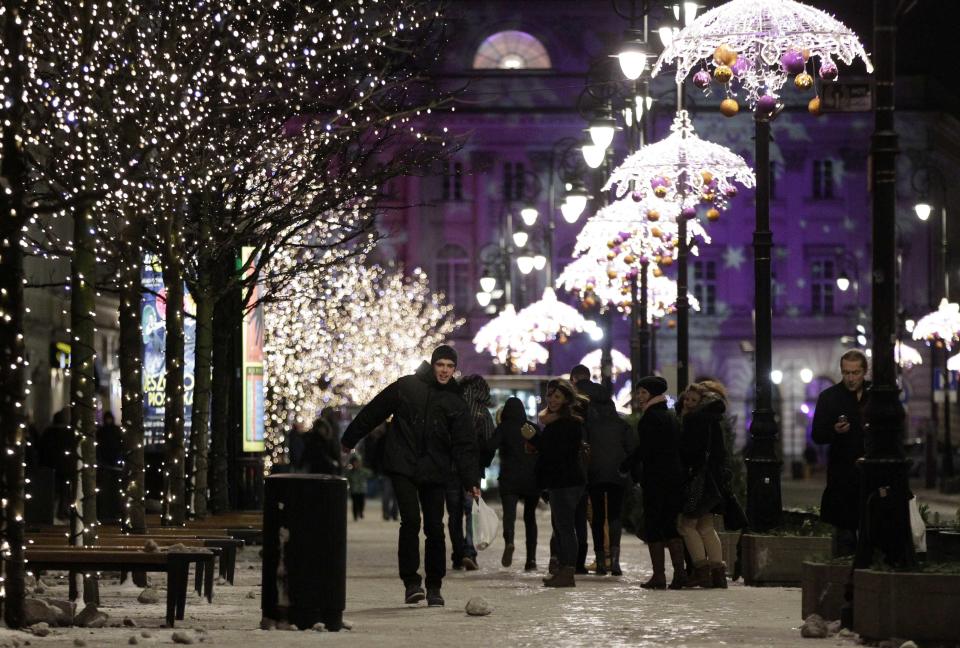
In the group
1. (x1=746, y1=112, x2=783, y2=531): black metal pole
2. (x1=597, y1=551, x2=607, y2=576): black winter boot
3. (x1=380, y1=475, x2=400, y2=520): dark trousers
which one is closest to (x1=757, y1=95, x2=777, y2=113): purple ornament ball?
(x1=746, y1=112, x2=783, y2=531): black metal pole

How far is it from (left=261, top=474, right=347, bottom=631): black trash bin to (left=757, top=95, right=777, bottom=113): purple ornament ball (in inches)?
239

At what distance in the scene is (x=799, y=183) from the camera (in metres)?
87.2

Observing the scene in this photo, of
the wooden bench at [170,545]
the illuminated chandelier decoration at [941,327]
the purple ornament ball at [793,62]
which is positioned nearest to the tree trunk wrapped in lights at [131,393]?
the wooden bench at [170,545]

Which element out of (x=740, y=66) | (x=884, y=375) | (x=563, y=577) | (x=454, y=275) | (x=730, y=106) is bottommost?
(x=563, y=577)

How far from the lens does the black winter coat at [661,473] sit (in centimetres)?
1795

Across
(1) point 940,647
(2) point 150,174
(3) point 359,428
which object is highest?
(2) point 150,174

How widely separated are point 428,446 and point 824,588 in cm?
346

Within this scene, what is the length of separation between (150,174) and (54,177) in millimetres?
799

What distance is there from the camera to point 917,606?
40.0 feet

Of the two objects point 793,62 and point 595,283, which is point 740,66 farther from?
point 595,283

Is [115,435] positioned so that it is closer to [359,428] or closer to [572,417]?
[572,417]

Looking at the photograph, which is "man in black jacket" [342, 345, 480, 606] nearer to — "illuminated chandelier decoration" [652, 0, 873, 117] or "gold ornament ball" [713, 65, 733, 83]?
"gold ornament ball" [713, 65, 733, 83]

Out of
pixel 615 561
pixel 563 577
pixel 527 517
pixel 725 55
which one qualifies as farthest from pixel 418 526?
pixel 527 517

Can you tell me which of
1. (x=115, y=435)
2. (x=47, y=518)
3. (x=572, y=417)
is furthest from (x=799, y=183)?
(x=572, y=417)
